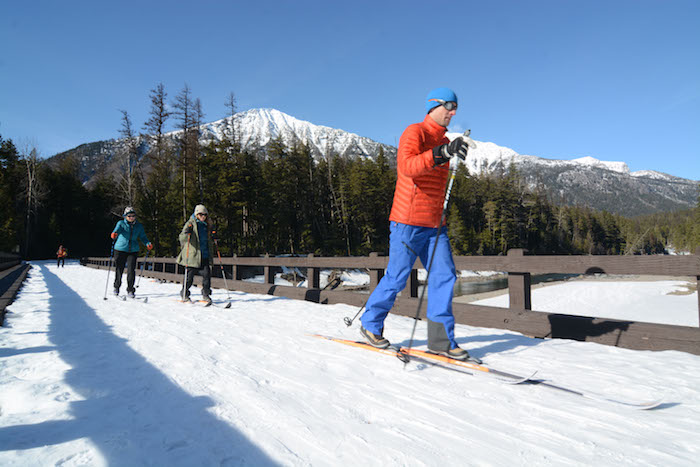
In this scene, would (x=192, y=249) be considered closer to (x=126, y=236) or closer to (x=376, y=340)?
(x=126, y=236)

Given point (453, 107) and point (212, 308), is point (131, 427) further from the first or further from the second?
point (212, 308)

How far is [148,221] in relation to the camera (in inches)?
1396

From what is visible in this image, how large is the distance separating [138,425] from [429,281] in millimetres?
2281

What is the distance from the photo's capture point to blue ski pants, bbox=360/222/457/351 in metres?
3.12

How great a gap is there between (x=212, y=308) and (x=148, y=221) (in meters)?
33.8

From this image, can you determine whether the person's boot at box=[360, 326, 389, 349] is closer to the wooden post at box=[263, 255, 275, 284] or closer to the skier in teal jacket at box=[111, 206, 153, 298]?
the wooden post at box=[263, 255, 275, 284]

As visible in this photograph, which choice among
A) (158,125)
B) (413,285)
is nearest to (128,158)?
(158,125)

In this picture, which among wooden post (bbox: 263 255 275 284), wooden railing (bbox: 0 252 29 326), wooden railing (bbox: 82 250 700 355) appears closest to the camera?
wooden railing (bbox: 82 250 700 355)

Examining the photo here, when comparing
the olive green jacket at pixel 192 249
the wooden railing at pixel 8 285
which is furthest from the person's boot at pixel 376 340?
the olive green jacket at pixel 192 249

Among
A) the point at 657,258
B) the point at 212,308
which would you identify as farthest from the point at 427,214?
the point at 212,308

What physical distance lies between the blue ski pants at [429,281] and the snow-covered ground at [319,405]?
0.34 metres

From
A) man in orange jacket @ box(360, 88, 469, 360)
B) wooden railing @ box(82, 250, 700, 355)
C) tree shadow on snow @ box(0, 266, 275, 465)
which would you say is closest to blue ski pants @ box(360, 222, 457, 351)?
man in orange jacket @ box(360, 88, 469, 360)

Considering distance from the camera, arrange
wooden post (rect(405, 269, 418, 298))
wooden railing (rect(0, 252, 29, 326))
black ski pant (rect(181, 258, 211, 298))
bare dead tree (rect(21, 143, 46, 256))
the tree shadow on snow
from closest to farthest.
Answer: the tree shadow on snow < wooden railing (rect(0, 252, 29, 326)) < wooden post (rect(405, 269, 418, 298)) < black ski pant (rect(181, 258, 211, 298)) < bare dead tree (rect(21, 143, 46, 256))

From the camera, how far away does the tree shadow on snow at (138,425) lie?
1587 mm
